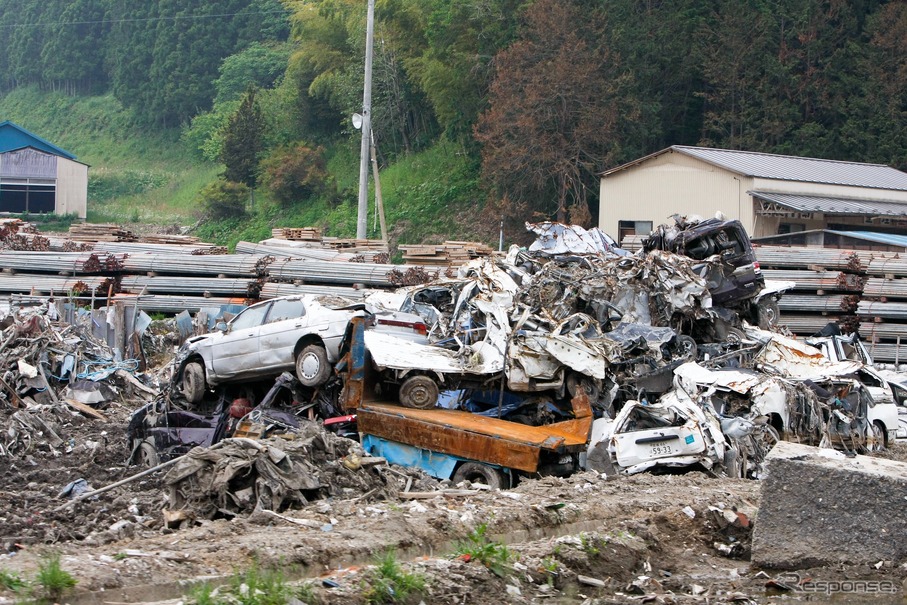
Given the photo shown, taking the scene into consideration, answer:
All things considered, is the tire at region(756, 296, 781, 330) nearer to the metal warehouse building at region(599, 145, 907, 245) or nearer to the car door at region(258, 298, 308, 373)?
the car door at region(258, 298, 308, 373)

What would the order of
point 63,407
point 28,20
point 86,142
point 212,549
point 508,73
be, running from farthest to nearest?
point 28,20 < point 86,142 < point 508,73 < point 63,407 < point 212,549

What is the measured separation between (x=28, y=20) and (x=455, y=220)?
Answer: 64.4 m

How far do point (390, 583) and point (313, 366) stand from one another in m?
7.53

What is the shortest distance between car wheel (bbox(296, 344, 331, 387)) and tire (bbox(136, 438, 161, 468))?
7.42 feet

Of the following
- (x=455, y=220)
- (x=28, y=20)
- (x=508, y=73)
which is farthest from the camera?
(x=28, y=20)

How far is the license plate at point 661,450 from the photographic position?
13047mm

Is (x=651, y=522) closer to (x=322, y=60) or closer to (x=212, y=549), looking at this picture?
(x=212, y=549)

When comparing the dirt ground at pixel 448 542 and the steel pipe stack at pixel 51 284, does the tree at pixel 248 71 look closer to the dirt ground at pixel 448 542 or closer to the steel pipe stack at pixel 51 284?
the steel pipe stack at pixel 51 284

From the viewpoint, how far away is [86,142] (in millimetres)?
85688

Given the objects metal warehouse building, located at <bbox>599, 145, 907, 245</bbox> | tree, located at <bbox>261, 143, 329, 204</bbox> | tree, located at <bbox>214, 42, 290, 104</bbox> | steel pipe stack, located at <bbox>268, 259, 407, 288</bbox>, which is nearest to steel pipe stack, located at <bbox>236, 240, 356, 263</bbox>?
steel pipe stack, located at <bbox>268, 259, 407, 288</bbox>

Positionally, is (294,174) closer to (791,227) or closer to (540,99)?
(540,99)

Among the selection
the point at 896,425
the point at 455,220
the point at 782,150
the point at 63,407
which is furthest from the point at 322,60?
the point at 896,425

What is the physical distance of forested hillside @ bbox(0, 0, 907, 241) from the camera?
146 feet

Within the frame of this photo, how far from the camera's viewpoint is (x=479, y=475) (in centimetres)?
1276
